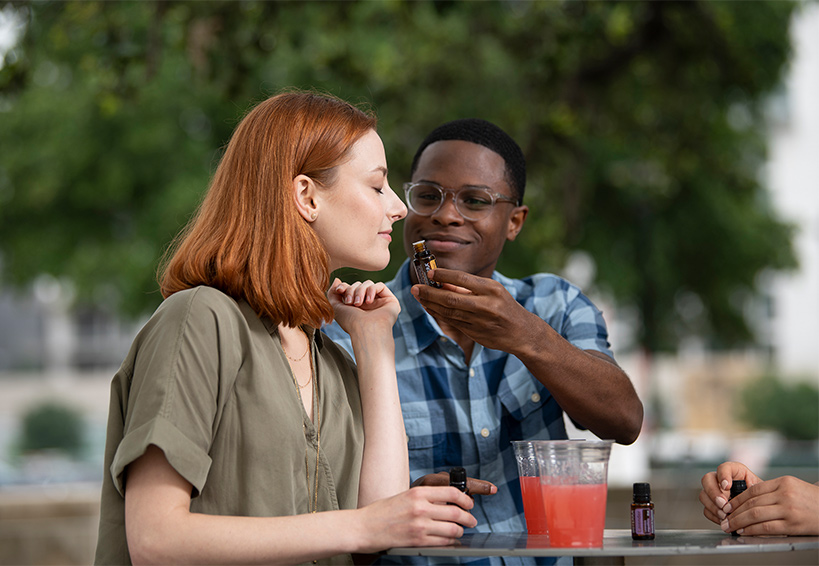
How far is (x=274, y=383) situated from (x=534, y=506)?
0.67 metres

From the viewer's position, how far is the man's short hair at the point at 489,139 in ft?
10.5

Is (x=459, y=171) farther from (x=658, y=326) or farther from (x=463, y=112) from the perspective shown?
(x=658, y=326)

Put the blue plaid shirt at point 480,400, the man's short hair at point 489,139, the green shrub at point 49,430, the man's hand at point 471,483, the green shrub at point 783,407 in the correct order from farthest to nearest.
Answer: the green shrub at point 49,430 < the green shrub at point 783,407 < the man's short hair at point 489,139 < the blue plaid shirt at point 480,400 < the man's hand at point 471,483

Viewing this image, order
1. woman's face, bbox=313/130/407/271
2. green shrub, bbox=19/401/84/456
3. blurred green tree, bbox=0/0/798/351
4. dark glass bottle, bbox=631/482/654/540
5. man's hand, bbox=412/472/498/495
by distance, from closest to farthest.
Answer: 1. dark glass bottle, bbox=631/482/654/540
2. man's hand, bbox=412/472/498/495
3. woman's face, bbox=313/130/407/271
4. blurred green tree, bbox=0/0/798/351
5. green shrub, bbox=19/401/84/456

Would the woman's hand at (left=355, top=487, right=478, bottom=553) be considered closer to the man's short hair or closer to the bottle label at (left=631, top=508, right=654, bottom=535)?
the bottle label at (left=631, top=508, right=654, bottom=535)

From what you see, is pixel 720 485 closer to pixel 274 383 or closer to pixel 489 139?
pixel 274 383

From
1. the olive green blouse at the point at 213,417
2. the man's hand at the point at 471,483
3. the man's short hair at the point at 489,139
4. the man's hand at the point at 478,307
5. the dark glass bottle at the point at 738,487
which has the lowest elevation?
the dark glass bottle at the point at 738,487

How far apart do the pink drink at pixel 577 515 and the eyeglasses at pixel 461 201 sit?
134cm

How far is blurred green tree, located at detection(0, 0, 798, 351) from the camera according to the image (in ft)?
23.1

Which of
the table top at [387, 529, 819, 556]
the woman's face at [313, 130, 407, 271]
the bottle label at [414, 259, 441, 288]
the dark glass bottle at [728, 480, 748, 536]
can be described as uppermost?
the woman's face at [313, 130, 407, 271]

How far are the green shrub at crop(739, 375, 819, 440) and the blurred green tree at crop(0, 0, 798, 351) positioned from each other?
11.3 m

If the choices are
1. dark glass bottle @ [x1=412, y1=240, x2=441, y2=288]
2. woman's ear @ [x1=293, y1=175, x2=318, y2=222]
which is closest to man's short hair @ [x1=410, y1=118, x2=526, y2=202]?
dark glass bottle @ [x1=412, y1=240, x2=441, y2=288]

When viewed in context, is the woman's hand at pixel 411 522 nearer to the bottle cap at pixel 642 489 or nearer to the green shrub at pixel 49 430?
the bottle cap at pixel 642 489

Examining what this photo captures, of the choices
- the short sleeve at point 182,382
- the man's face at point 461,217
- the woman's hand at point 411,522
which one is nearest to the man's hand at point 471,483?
the woman's hand at point 411,522
